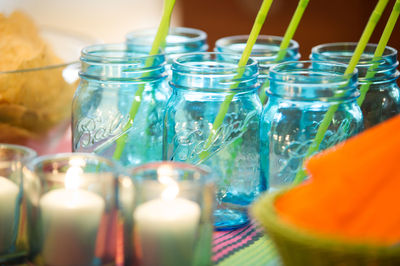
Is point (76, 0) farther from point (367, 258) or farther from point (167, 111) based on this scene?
point (367, 258)

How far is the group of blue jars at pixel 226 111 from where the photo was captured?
2.08 feet

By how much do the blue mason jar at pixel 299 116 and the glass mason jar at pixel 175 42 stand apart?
0.81ft

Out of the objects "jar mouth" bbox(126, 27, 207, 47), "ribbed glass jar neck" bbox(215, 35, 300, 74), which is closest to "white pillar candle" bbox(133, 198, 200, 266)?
"ribbed glass jar neck" bbox(215, 35, 300, 74)

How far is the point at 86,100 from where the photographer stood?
715mm

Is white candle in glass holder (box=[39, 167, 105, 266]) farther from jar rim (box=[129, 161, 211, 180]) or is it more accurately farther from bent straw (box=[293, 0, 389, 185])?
bent straw (box=[293, 0, 389, 185])

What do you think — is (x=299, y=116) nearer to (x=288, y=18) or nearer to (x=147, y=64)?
(x=147, y=64)

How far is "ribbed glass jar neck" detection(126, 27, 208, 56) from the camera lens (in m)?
0.90

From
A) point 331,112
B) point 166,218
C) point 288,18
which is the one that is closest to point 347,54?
point 331,112

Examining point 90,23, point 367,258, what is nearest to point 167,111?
point 367,258

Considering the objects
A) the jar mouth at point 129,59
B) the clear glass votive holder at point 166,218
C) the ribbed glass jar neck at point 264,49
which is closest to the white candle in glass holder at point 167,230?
the clear glass votive holder at point 166,218

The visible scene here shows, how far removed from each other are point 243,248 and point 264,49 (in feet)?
1.06

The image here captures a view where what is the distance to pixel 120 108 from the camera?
0.71 m

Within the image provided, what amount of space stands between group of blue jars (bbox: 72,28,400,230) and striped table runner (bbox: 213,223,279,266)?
2 cm

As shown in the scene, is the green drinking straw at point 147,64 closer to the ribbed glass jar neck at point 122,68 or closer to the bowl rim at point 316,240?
the ribbed glass jar neck at point 122,68
